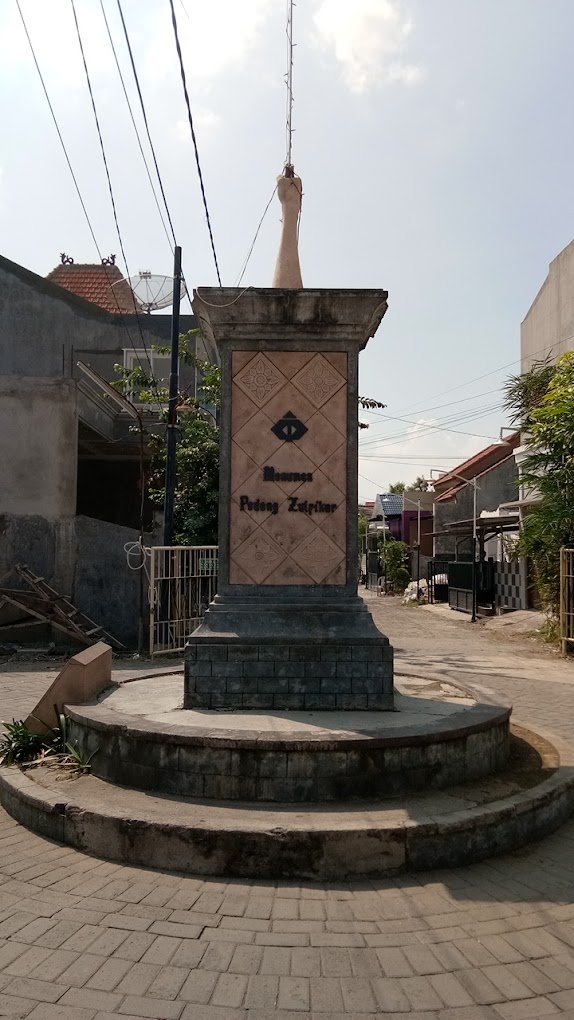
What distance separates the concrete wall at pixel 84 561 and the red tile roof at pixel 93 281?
35.7 feet

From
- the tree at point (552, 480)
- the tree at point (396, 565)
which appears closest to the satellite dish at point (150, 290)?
the tree at point (552, 480)

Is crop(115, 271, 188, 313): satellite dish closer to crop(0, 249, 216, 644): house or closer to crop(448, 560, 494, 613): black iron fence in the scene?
crop(0, 249, 216, 644): house

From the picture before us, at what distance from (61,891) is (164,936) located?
711 millimetres

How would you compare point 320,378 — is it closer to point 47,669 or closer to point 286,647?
point 286,647

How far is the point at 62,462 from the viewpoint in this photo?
1293 centimetres

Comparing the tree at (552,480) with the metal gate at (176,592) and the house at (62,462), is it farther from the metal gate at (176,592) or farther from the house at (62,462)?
the house at (62,462)

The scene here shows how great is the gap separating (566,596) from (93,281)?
57.9 ft

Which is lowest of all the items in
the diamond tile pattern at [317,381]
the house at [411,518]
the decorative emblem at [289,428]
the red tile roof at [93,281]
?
the decorative emblem at [289,428]

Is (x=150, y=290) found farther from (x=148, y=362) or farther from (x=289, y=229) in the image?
(x=289, y=229)

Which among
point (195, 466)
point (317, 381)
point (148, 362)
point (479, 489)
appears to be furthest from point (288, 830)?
point (479, 489)

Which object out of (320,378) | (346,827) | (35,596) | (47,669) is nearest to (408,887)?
(346,827)

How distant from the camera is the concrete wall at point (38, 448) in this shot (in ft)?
42.1

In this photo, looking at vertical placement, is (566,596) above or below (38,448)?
below

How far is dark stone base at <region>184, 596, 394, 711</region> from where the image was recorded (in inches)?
193
